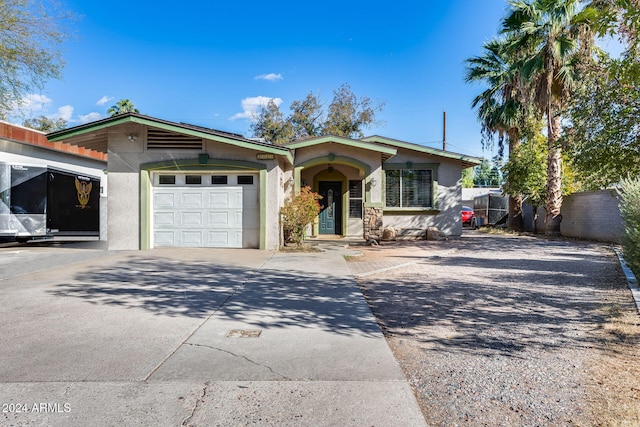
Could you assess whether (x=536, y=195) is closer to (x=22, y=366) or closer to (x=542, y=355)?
(x=542, y=355)

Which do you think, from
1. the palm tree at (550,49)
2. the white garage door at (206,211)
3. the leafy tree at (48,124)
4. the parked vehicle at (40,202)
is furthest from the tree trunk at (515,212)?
the leafy tree at (48,124)

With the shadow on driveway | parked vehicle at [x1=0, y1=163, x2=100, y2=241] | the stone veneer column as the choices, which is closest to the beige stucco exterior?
parked vehicle at [x1=0, y1=163, x2=100, y2=241]

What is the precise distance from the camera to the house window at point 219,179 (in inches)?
503

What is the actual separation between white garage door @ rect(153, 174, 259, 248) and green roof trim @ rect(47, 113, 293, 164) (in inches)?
47.5

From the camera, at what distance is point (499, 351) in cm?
395

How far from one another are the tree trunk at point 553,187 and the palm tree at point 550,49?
4cm

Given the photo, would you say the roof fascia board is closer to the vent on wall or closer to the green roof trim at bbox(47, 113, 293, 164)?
the green roof trim at bbox(47, 113, 293, 164)

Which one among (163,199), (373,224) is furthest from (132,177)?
(373,224)

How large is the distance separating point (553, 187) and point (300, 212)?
12574mm

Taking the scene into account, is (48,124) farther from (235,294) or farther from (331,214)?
(235,294)

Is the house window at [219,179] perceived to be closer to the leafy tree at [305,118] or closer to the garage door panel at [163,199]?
the garage door panel at [163,199]

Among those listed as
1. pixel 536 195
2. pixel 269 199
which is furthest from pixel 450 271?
pixel 536 195

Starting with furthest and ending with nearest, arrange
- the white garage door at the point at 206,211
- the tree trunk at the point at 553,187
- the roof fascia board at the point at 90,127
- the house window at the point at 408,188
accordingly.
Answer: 1. the tree trunk at the point at 553,187
2. the house window at the point at 408,188
3. the white garage door at the point at 206,211
4. the roof fascia board at the point at 90,127

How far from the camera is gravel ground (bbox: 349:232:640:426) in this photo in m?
2.88
